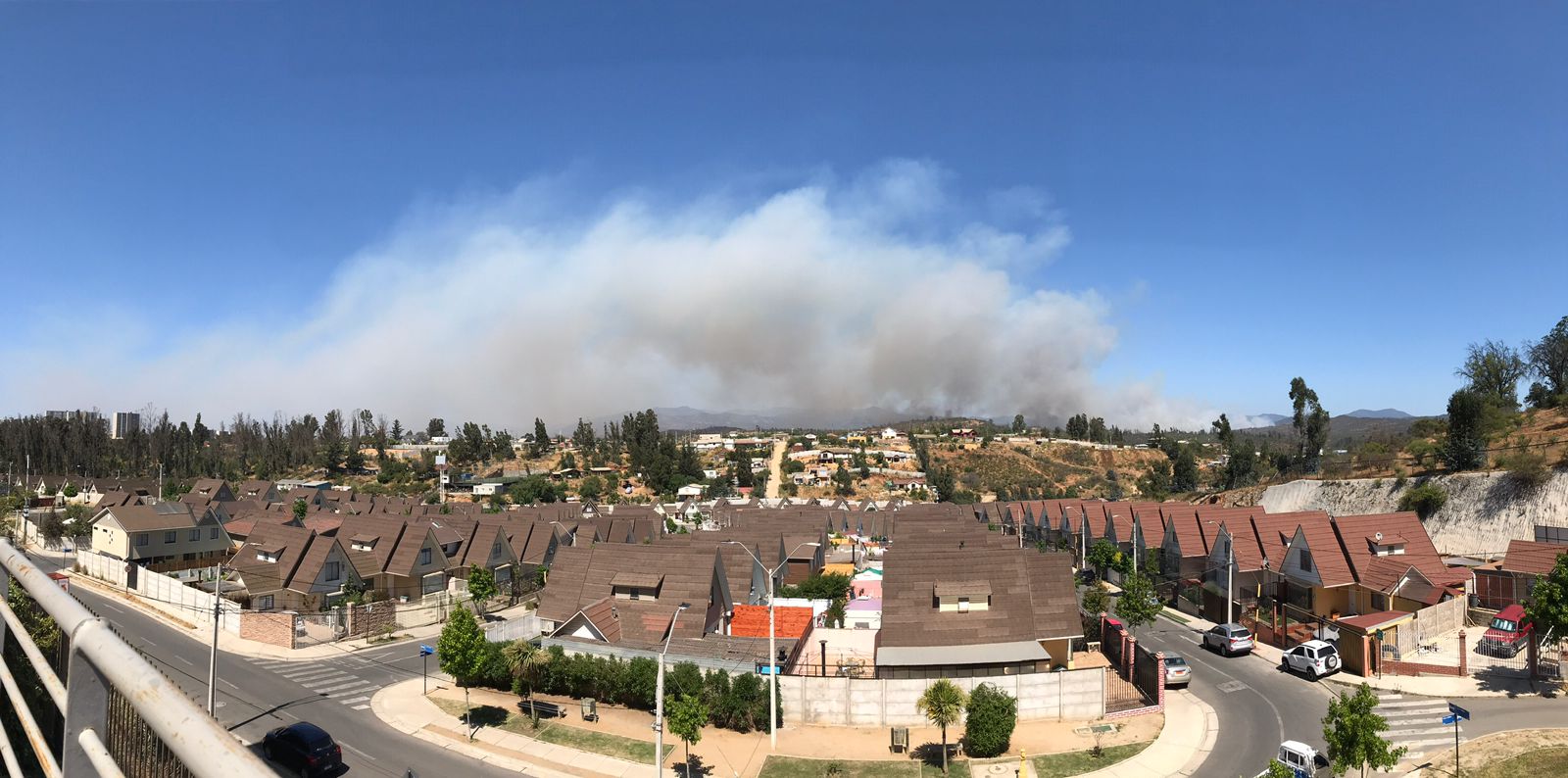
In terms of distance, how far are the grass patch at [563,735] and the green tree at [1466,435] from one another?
70409 mm

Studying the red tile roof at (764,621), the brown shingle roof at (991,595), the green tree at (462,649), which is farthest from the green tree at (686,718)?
the red tile roof at (764,621)

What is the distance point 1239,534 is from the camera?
174 ft

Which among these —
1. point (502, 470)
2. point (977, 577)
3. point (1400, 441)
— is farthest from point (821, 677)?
point (502, 470)

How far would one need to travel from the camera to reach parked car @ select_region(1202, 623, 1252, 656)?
40219 mm

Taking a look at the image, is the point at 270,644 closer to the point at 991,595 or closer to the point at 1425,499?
the point at 991,595

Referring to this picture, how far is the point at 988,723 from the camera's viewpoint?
27391mm

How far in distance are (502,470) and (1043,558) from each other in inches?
6316

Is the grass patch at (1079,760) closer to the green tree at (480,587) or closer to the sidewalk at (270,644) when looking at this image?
the sidewalk at (270,644)

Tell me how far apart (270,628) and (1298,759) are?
157ft

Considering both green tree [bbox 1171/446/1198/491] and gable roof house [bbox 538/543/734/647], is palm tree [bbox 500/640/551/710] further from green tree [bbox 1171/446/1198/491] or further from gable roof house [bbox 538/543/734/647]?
green tree [bbox 1171/446/1198/491]

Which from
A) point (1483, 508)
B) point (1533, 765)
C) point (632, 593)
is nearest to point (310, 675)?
point (632, 593)

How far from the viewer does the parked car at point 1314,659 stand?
35875mm

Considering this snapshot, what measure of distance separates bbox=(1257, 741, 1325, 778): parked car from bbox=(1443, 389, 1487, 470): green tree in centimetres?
5517

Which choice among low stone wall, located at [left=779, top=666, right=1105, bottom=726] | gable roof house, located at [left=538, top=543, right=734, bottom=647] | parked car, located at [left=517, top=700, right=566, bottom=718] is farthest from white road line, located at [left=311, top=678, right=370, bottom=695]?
low stone wall, located at [left=779, top=666, right=1105, bottom=726]
